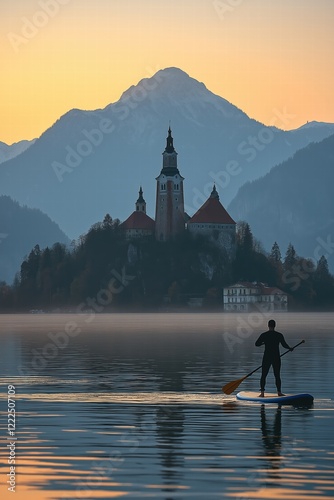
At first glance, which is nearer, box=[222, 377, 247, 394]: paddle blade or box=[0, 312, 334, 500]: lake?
box=[0, 312, 334, 500]: lake

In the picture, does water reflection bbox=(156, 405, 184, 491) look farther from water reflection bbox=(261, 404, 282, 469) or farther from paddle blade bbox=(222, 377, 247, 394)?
paddle blade bbox=(222, 377, 247, 394)

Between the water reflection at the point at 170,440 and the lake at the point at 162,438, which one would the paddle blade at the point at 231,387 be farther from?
the water reflection at the point at 170,440

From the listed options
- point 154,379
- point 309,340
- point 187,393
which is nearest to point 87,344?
point 309,340

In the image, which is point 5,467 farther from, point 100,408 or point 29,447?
point 100,408

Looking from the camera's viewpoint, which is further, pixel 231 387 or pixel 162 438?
pixel 231 387

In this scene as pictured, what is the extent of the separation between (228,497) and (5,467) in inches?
215

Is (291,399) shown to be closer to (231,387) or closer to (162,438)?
(231,387)

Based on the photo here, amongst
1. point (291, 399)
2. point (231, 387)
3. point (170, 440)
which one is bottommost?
point (170, 440)

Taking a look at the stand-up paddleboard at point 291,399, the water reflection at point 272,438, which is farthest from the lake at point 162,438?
the stand-up paddleboard at point 291,399

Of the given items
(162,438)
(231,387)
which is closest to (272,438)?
(162,438)

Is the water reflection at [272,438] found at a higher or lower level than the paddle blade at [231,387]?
lower

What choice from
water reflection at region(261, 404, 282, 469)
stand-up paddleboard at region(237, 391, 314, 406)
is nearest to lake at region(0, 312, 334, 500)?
water reflection at region(261, 404, 282, 469)

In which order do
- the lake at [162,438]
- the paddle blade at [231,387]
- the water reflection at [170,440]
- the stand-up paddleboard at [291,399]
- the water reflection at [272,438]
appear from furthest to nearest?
Answer: 1. the paddle blade at [231,387]
2. the stand-up paddleboard at [291,399]
3. the water reflection at [272,438]
4. the water reflection at [170,440]
5. the lake at [162,438]

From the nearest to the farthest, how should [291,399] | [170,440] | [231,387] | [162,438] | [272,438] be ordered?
1. [170,440]
2. [272,438]
3. [162,438]
4. [291,399]
5. [231,387]
